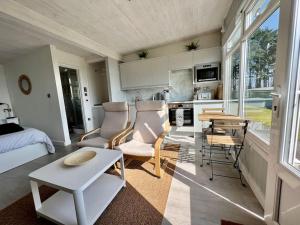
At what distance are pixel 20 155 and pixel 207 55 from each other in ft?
15.4

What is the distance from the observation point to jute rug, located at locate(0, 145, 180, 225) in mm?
1377

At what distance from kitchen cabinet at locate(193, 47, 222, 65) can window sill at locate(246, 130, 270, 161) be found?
8.20ft

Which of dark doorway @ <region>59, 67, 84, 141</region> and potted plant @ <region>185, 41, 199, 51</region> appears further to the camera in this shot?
dark doorway @ <region>59, 67, 84, 141</region>

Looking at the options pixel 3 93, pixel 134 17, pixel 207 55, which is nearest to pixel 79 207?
pixel 134 17

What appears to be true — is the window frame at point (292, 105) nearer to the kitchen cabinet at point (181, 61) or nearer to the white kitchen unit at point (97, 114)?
the kitchen cabinet at point (181, 61)

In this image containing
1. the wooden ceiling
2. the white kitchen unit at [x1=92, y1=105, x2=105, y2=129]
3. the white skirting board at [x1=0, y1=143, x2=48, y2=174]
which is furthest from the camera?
the white kitchen unit at [x1=92, y1=105, x2=105, y2=129]

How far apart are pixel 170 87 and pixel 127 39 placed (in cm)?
187

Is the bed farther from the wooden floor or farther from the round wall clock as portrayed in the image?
the round wall clock

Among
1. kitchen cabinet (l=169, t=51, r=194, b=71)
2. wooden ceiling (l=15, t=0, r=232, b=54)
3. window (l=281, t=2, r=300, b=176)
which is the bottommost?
window (l=281, t=2, r=300, b=176)

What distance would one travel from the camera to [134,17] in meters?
2.65

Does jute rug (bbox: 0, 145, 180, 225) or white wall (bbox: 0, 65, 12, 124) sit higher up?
white wall (bbox: 0, 65, 12, 124)

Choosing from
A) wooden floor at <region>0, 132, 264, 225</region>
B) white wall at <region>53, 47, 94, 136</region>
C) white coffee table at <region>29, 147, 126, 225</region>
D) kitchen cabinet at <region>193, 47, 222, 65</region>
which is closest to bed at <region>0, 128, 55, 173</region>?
wooden floor at <region>0, 132, 264, 225</region>

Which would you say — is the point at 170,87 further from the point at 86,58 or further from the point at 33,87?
the point at 33,87

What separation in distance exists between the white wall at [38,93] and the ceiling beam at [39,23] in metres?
0.80
